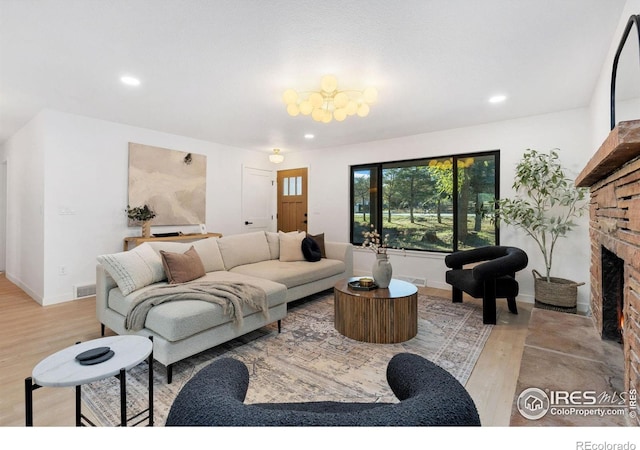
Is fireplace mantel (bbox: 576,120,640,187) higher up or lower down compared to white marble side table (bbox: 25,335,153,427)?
higher up

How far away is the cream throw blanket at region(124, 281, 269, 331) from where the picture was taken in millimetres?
2164

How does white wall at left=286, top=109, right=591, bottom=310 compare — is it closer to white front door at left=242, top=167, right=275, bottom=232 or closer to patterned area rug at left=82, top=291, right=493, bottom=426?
white front door at left=242, top=167, right=275, bottom=232

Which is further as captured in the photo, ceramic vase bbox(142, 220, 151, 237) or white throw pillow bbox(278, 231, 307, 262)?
ceramic vase bbox(142, 220, 151, 237)

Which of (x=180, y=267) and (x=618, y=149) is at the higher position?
(x=618, y=149)

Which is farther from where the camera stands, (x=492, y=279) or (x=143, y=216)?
(x=143, y=216)

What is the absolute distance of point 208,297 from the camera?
231 cm

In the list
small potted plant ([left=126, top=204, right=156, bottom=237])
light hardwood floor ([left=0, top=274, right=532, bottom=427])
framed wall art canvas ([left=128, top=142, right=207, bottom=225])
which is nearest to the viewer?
light hardwood floor ([left=0, top=274, right=532, bottom=427])

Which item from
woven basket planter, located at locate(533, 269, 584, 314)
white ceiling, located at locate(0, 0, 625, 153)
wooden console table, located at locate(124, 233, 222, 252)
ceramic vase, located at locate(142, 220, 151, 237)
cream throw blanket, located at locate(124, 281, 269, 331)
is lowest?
woven basket planter, located at locate(533, 269, 584, 314)

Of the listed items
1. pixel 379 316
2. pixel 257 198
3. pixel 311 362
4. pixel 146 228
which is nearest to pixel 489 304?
pixel 379 316

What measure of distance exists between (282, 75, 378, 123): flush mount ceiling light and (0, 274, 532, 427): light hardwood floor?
2.46m

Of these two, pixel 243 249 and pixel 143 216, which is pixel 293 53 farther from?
pixel 143 216

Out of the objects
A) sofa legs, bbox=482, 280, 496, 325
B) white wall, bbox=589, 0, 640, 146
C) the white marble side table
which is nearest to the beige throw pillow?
the white marble side table

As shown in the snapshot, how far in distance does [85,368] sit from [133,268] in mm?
1554

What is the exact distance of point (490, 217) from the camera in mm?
3932
